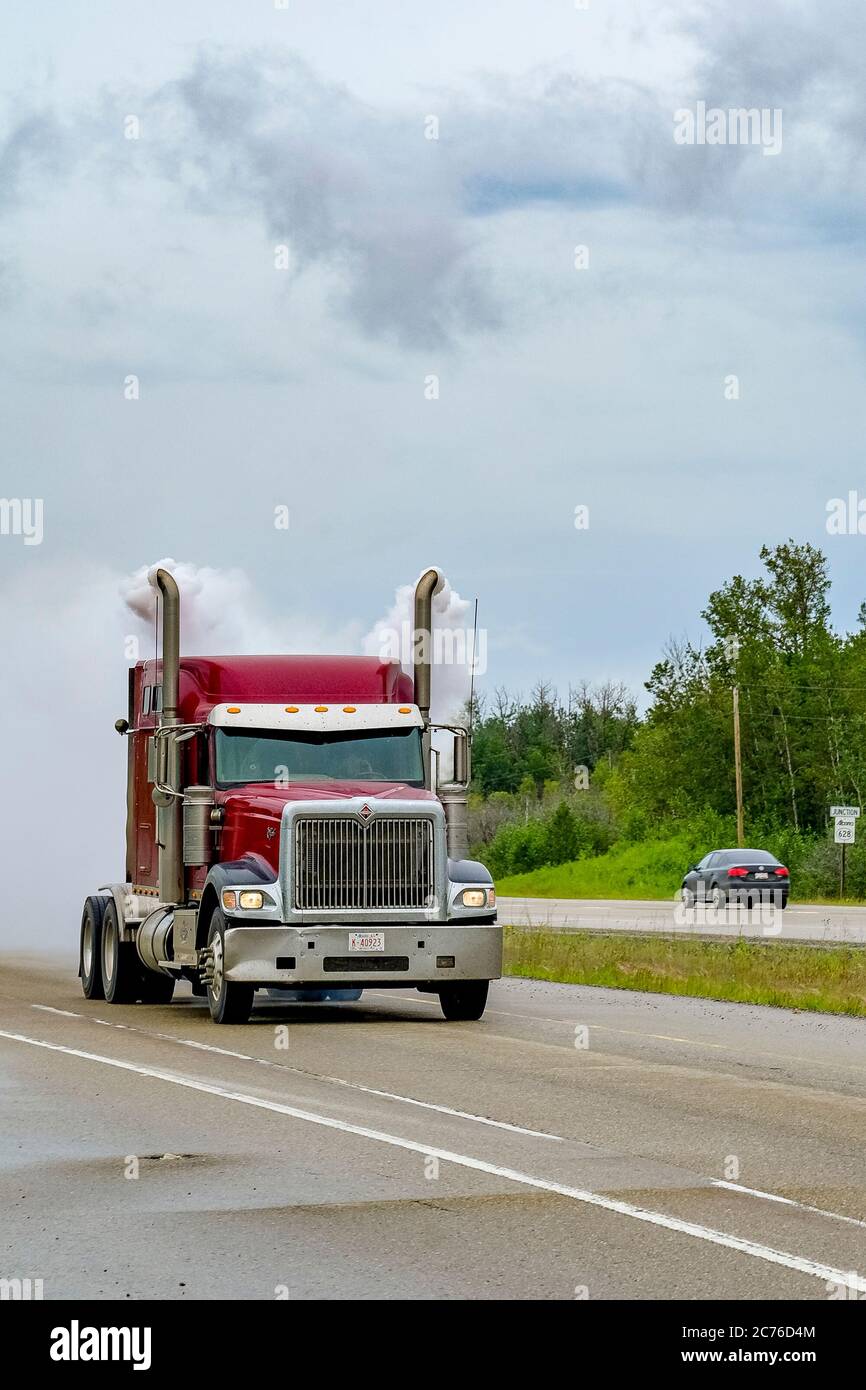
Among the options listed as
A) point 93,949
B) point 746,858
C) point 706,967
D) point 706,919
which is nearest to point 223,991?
point 93,949

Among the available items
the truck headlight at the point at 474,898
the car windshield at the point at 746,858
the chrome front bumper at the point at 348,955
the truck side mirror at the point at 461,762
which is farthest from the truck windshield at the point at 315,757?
the car windshield at the point at 746,858

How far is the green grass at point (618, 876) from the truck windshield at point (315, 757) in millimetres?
49639

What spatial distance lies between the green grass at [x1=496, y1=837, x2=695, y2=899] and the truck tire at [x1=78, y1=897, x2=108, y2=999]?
154 feet

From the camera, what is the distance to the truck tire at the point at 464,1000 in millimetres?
19859

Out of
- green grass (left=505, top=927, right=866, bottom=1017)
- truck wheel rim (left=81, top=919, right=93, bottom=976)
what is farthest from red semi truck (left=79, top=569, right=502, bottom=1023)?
green grass (left=505, top=927, right=866, bottom=1017)

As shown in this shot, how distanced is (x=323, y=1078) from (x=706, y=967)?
14603mm

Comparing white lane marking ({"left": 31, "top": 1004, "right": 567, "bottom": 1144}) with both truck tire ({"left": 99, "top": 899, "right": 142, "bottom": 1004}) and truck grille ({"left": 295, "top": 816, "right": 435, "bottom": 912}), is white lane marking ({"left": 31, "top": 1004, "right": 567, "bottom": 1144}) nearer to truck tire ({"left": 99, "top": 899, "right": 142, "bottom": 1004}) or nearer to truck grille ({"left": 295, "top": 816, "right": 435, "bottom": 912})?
truck tire ({"left": 99, "top": 899, "right": 142, "bottom": 1004})

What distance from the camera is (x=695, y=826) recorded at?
256 feet

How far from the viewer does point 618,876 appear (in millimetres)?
78875

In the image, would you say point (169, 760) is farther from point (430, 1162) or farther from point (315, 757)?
point (430, 1162)

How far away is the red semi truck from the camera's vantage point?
18.8m

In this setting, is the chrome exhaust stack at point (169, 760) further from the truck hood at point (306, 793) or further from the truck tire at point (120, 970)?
the truck tire at point (120, 970)
